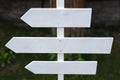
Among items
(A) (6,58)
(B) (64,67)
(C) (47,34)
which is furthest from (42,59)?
(B) (64,67)

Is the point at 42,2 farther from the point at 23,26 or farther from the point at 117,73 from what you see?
the point at 117,73

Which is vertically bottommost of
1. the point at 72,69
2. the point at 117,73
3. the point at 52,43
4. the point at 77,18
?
the point at 117,73

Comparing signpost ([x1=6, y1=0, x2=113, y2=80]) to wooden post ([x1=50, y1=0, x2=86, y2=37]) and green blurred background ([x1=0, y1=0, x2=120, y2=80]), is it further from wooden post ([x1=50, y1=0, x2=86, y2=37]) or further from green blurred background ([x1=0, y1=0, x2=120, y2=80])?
wooden post ([x1=50, y1=0, x2=86, y2=37])

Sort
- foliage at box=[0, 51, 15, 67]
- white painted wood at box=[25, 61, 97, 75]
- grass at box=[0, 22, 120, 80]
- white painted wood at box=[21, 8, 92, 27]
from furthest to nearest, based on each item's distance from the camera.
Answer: foliage at box=[0, 51, 15, 67] → grass at box=[0, 22, 120, 80] → white painted wood at box=[25, 61, 97, 75] → white painted wood at box=[21, 8, 92, 27]

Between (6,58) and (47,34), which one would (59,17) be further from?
(47,34)

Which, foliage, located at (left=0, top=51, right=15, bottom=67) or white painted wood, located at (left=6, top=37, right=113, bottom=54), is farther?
foliage, located at (left=0, top=51, right=15, bottom=67)

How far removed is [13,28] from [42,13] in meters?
2.47

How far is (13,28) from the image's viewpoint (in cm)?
637

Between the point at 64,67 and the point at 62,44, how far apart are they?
27 cm

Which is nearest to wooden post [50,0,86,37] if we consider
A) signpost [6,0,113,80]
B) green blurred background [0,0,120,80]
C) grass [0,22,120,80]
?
green blurred background [0,0,120,80]

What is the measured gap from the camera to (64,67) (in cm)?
420

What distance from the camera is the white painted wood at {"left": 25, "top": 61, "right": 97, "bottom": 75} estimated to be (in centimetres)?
417

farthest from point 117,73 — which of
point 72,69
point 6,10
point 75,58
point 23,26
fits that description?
point 6,10

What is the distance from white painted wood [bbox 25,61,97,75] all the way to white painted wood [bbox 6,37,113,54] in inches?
6.1
